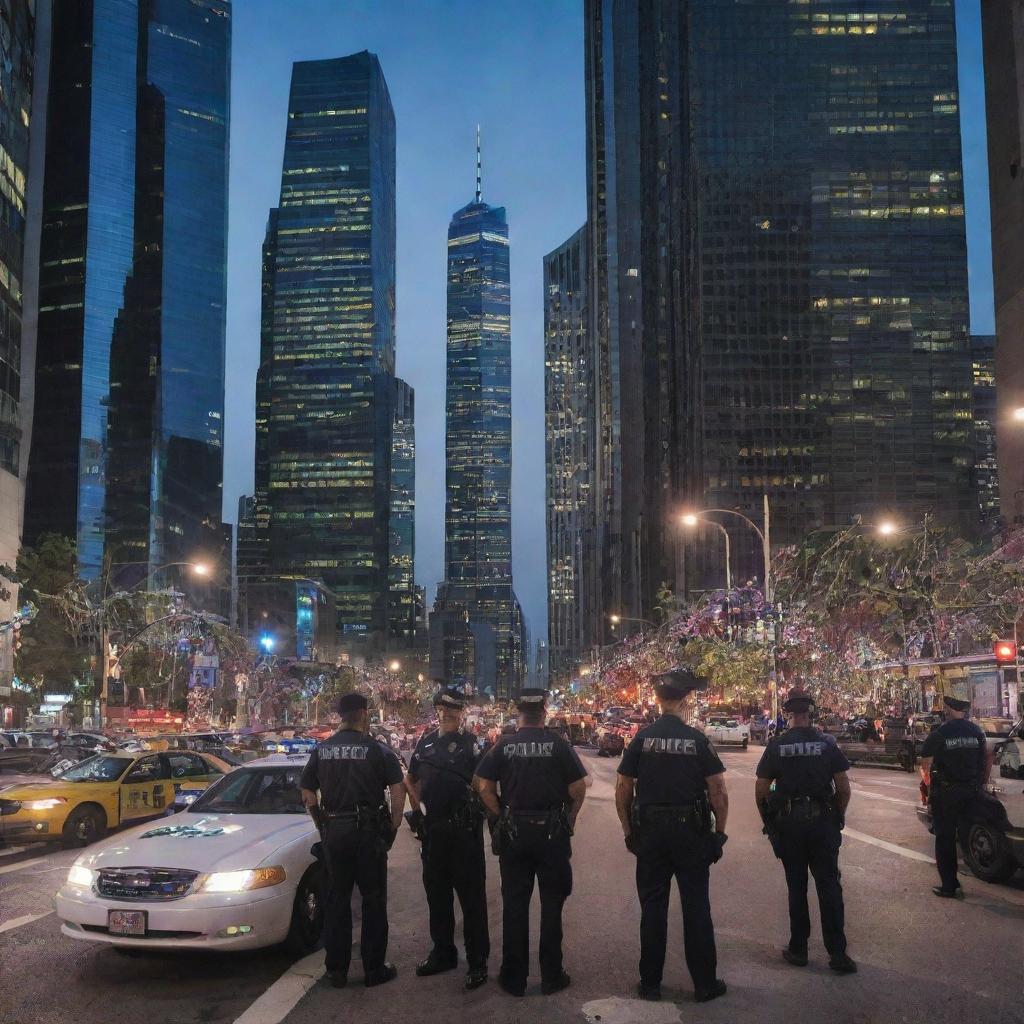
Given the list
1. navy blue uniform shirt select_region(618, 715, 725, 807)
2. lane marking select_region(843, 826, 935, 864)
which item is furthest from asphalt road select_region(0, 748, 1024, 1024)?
lane marking select_region(843, 826, 935, 864)

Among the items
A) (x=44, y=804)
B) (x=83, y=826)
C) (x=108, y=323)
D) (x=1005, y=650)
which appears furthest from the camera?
(x=108, y=323)

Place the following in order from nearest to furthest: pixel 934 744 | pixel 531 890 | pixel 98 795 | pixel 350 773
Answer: pixel 531 890
pixel 350 773
pixel 934 744
pixel 98 795

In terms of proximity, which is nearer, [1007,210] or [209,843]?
[209,843]

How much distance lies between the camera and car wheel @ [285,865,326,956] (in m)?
8.35

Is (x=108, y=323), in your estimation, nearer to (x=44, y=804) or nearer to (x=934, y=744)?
(x=44, y=804)

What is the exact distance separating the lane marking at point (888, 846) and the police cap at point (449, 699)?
7396 mm

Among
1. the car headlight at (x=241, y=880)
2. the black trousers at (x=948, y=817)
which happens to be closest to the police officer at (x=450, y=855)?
the car headlight at (x=241, y=880)

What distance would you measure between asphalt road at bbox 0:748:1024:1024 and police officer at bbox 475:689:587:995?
0.81 ft

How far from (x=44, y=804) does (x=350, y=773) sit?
388 inches

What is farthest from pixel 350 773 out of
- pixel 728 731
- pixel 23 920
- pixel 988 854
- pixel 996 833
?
pixel 728 731

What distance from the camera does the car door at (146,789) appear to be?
664 inches

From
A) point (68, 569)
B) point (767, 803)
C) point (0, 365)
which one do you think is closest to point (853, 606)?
point (767, 803)

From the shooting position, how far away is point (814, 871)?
7867 mm

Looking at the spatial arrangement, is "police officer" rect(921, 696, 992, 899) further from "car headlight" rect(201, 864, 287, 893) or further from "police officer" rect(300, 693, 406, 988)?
"car headlight" rect(201, 864, 287, 893)
